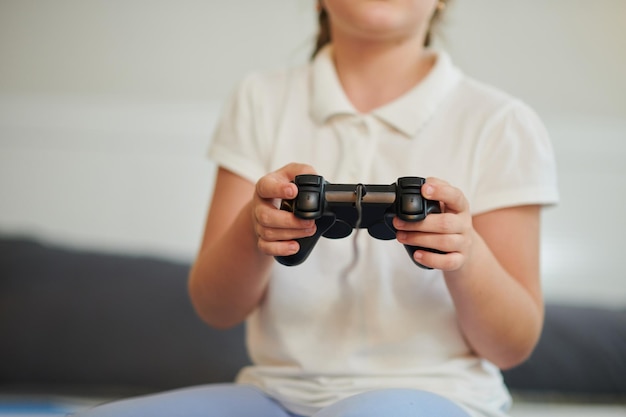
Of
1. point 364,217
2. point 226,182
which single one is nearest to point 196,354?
point 226,182

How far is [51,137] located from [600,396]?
1.40m

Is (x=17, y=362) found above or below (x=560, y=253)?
below

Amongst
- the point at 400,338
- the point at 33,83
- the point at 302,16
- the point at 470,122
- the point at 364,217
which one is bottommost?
the point at 400,338

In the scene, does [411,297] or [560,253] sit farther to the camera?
[560,253]

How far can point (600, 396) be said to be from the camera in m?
1.40

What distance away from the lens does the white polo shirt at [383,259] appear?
2.67 ft

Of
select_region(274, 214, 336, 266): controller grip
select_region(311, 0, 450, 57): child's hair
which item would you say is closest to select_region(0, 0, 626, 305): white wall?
select_region(311, 0, 450, 57): child's hair

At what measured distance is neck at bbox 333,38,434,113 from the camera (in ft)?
3.07

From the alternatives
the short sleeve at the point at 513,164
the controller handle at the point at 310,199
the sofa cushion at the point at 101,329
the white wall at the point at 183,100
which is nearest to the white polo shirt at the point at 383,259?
the short sleeve at the point at 513,164

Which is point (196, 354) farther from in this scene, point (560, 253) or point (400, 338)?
point (560, 253)

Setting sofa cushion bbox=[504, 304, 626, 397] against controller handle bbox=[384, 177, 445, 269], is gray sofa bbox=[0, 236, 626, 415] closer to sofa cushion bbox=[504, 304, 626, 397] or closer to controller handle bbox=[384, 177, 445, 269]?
sofa cushion bbox=[504, 304, 626, 397]

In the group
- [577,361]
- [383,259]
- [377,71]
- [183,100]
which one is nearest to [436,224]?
[383,259]

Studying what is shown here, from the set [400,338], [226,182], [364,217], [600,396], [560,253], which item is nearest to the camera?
[364,217]

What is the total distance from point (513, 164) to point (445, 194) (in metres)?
0.25
